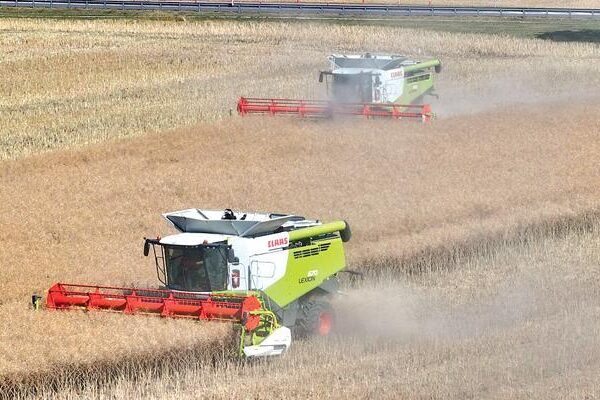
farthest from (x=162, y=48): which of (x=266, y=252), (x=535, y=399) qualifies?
(x=535, y=399)

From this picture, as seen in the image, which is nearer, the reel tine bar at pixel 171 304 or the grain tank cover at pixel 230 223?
the reel tine bar at pixel 171 304

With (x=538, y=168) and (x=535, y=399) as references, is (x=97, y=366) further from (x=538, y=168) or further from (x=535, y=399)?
(x=538, y=168)

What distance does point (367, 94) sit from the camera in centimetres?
4238

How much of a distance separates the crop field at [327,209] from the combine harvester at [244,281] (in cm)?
39

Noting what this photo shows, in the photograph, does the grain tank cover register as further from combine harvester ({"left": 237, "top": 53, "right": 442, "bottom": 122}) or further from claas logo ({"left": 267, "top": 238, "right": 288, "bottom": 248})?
combine harvester ({"left": 237, "top": 53, "right": 442, "bottom": 122})

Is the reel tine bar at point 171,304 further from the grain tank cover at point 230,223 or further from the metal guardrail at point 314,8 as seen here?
the metal guardrail at point 314,8

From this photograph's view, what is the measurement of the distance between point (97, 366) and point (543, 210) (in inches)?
598

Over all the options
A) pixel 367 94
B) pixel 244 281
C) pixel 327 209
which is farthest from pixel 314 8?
pixel 244 281

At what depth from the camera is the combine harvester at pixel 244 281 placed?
19.3m

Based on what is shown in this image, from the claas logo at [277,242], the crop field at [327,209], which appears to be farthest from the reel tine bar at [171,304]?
the claas logo at [277,242]

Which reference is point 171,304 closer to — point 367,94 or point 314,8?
point 367,94

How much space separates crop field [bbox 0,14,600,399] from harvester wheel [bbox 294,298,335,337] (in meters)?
0.43

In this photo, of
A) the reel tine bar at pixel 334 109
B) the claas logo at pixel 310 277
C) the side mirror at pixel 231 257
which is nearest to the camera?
the side mirror at pixel 231 257

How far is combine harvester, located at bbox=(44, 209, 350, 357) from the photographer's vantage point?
19.3m
